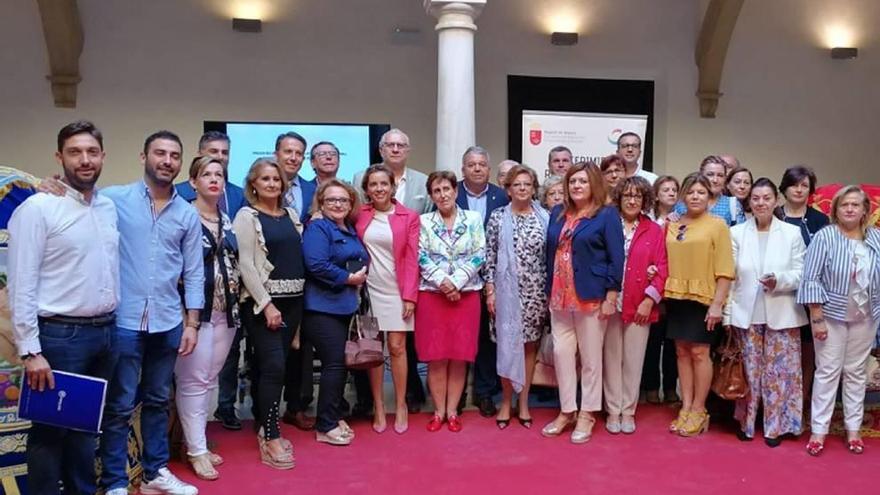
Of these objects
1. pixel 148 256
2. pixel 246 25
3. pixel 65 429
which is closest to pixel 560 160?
pixel 148 256

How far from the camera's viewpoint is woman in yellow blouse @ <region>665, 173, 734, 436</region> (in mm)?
4504

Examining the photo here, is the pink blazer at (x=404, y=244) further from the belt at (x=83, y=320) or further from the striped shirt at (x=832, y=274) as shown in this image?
the striped shirt at (x=832, y=274)

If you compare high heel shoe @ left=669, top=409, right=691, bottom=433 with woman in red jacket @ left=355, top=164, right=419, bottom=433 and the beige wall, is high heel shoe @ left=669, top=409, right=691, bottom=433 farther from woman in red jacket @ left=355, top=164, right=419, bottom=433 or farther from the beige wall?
the beige wall

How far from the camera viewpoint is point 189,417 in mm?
3916

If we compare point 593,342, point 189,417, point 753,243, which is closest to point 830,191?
point 753,243

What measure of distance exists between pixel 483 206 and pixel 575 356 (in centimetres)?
118

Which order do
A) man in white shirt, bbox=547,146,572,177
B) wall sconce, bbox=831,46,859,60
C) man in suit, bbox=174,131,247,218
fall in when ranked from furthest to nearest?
1. wall sconce, bbox=831,46,859,60
2. man in white shirt, bbox=547,146,572,177
3. man in suit, bbox=174,131,247,218

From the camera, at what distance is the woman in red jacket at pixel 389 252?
4.59m

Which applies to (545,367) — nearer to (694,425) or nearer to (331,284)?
(694,425)

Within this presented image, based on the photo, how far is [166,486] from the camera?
366 cm

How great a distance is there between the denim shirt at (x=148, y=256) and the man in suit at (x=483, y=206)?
208 cm

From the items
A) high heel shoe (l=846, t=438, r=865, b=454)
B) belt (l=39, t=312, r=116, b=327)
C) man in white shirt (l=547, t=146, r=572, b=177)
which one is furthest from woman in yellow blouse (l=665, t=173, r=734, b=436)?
belt (l=39, t=312, r=116, b=327)

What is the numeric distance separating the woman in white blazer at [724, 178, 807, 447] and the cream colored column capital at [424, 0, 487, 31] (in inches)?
115

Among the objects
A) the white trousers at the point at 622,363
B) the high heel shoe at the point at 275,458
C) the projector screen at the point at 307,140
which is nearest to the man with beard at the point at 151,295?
the high heel shoe at the point at 275,458
